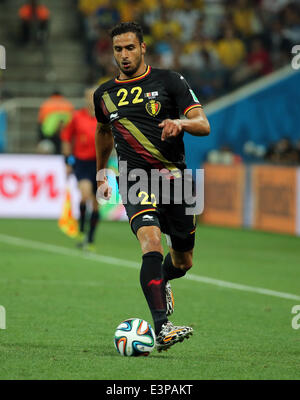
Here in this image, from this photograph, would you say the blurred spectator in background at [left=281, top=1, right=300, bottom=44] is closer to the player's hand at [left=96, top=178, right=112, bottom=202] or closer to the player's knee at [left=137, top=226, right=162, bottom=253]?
the player's hand at [left=96, top=178, right=112, bottom=202]

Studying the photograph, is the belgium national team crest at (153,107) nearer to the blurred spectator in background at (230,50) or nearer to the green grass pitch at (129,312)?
the green grass pitch at (129,312)

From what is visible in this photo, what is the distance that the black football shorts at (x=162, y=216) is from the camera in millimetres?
6801

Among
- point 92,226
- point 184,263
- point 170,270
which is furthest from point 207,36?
point 184,263

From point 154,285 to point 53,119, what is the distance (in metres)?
15.6

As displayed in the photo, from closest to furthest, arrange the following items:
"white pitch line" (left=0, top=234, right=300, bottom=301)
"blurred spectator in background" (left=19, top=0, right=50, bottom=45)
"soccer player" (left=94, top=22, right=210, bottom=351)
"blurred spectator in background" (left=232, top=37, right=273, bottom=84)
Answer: "soccer player" (left=94, top=22, right=210, bottom=351) < "white pitch line" (left=0, top=234, right=300, bottom=301) < "blurred spectator in background" (left=232, top=37, right=273, bottom=84) < "blurred spectator in background" (left=19, top=0, right=50, bottom=45)

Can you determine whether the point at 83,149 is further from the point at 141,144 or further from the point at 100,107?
the point at 141,144

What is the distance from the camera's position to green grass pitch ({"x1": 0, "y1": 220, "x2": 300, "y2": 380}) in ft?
19.6

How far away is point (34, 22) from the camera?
2422 cm

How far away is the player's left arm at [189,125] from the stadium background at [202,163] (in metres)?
1.51

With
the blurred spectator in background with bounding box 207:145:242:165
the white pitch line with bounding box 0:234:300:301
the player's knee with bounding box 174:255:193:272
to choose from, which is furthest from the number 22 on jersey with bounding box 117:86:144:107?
the blurred spectator in background with bounding box 207:145:242:165

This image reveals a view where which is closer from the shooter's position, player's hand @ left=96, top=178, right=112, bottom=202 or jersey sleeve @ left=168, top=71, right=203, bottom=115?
jersey sleeve @ left=168, top=71, right=203, bottom=115

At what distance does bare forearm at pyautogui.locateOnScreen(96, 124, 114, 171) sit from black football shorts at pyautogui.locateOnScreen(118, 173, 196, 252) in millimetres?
601

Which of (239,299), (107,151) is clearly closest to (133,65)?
(107,151)

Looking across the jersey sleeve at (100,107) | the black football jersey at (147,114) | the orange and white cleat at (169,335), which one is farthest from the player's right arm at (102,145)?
the orange and white cleat at (169,335)
